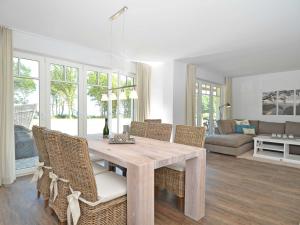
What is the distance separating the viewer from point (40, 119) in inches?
132

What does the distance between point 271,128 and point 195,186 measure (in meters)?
4.99

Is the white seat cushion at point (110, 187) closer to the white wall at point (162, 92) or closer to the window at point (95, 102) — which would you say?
the window at point (95, 102)

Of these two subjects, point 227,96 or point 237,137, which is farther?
point 227,96

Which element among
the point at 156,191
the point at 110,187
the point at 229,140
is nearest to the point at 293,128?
the point at 229,140

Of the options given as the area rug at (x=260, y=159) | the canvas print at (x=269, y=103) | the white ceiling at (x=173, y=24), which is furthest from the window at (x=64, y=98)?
the canvas print at (x=269, y=103)

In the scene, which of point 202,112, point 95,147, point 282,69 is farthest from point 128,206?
point 282,69

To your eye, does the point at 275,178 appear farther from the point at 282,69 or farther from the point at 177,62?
the point at 282,69

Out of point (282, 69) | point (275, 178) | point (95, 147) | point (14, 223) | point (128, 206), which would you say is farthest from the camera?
point (282, 69)

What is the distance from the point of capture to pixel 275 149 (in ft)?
14.7

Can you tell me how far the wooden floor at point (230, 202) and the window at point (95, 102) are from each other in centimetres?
155

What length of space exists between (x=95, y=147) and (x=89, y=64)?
2.43m

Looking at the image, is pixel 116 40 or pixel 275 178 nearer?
pixel 275 178

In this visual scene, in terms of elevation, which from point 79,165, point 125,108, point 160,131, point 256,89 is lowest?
point 79,165

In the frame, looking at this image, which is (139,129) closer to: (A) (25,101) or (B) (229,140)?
(A) (25,101)
